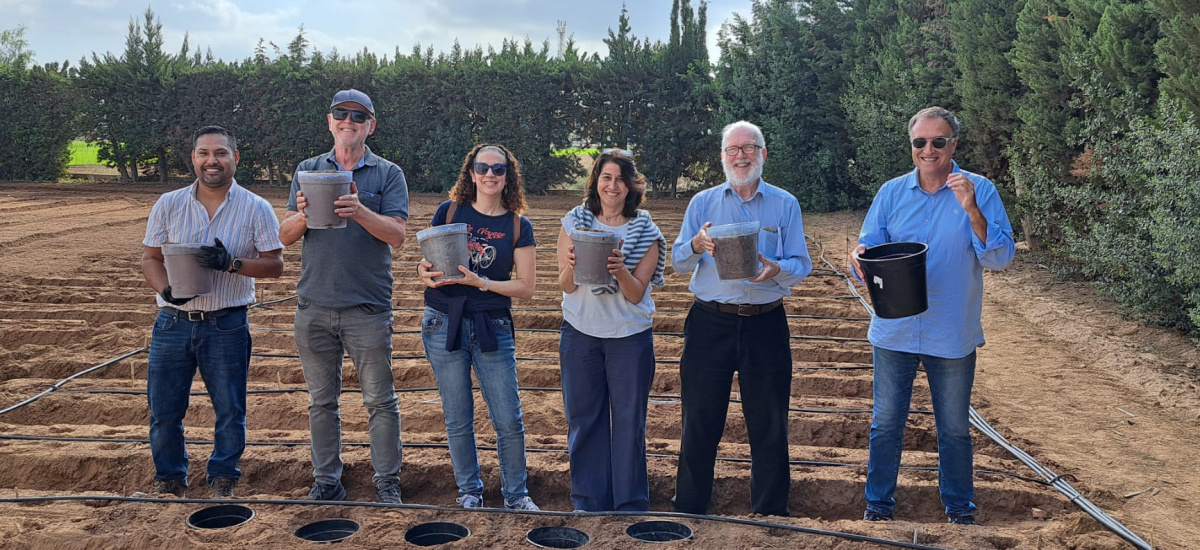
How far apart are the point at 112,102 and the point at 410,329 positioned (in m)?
14.8

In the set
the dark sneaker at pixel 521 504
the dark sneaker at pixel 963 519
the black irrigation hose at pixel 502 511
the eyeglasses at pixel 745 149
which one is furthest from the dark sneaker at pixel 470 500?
the dark sneaker at pixel 963 519

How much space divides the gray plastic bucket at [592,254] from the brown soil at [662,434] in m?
0.81

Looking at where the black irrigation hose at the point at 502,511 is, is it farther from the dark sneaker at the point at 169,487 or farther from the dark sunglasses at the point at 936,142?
the dark sunglasses at the point at 936,142

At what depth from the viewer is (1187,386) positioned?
5754 mm

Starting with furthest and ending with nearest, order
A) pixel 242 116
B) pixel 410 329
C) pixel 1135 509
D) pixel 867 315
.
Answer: pixel 242 116 < pixel 867 315 < pixel 410 329 < pixel 1135 509

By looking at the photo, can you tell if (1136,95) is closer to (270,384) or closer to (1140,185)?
(1140,185)

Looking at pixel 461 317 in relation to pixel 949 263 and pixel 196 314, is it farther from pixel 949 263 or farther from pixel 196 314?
pixel 949 263

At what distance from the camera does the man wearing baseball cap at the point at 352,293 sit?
344cm

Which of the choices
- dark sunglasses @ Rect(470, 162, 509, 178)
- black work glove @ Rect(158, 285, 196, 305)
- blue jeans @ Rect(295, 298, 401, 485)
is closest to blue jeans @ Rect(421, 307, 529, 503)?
blue jeans @ Rect(295, 298, 401, 485)

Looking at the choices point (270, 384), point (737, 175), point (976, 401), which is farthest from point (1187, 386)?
point (270, 384)

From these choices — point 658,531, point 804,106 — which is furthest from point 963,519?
point 804,106

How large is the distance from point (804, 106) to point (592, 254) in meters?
12.4

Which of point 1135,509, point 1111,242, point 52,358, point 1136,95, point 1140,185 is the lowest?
point 1135,509

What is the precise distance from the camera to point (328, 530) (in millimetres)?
3021
